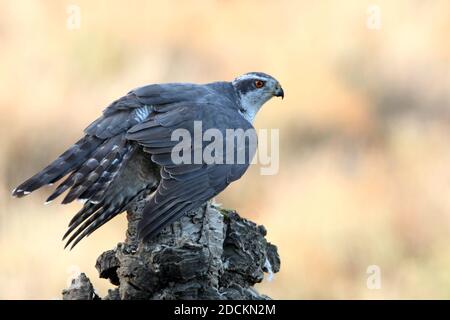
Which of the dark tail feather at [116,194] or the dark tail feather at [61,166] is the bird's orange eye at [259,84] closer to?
the dark tail feather at [116,194]

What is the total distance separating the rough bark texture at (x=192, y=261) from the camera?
21.7 feet

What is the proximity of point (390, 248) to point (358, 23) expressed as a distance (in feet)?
15.3

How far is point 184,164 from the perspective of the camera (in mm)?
7801

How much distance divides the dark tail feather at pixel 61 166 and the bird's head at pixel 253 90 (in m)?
1.97

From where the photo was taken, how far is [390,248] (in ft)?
39.2

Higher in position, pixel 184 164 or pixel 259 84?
pixel 259 84

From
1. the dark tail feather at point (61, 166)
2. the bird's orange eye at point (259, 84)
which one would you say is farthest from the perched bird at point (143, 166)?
the bird's orange eye at point (259, 84)

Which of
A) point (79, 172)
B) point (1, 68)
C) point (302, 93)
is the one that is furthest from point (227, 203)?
point (79, 172)

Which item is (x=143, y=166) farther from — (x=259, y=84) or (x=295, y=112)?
(x=295, y=112)

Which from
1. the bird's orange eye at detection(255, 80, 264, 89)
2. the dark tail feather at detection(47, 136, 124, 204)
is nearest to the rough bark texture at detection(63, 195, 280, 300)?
the dark tail feather at detection(47, 136, 124, 204)

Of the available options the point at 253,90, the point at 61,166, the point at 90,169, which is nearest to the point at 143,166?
the point at 90,169

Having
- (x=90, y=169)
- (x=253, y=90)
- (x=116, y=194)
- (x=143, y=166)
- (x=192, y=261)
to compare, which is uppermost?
(x=253, y=90)

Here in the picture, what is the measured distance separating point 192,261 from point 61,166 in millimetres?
1693

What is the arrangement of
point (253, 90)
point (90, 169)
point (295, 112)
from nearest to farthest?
point (90, 169), point (253, 90), point (295, 112)
